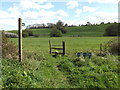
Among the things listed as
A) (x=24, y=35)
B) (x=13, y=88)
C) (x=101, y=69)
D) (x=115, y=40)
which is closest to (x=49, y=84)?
(x=13, y=88)

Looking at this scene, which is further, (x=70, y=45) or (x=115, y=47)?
(x=70, y=45)

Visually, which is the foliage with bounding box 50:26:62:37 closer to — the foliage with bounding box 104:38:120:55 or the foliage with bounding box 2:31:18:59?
the foliage with bounding box 104:38:120:55

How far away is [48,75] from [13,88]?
2.15m

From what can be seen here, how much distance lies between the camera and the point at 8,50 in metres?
10.9

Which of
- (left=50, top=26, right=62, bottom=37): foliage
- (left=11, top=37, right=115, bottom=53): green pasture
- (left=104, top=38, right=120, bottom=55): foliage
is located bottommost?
(left=11, top=37, right=115, bottom=53): green pasture

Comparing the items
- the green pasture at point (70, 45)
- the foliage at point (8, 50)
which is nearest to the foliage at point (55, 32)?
the green pasture at point (70, 45)

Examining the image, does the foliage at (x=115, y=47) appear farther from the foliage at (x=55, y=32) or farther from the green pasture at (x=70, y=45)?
the foliage at (x=55, y=32)

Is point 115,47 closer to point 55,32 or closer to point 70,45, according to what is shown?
point 70,45

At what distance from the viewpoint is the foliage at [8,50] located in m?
10.7

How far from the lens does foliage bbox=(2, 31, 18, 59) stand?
10711 mm

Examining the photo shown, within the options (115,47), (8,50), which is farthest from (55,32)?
(8,50)

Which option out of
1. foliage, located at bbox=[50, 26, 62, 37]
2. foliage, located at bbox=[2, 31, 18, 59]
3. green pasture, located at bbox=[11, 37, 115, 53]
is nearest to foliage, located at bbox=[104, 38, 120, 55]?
green pasture, located at bbox=[11, 37, 115, 53]

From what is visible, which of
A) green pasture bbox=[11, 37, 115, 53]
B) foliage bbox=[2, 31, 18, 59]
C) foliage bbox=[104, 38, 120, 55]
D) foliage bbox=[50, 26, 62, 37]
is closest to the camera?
foliage bbox=[2, 31, 18, 59]

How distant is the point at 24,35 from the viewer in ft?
222
